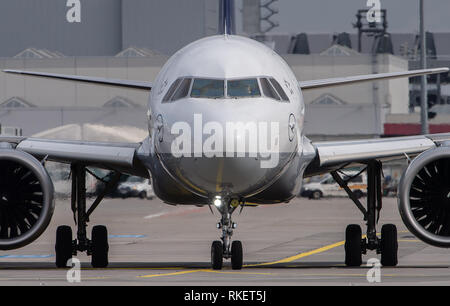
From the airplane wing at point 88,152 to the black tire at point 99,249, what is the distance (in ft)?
3.96

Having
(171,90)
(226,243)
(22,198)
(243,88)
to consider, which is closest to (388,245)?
(226,243)

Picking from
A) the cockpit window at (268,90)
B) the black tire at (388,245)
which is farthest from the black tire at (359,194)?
the cockpit window at (268,90)

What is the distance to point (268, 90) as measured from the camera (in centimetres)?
1761

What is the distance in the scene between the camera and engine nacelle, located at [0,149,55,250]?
62.4 feet

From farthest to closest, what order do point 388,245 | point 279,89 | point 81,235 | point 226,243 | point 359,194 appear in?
1. point 359,194
2. point 81,235
3. point 388,245
4. point 226,243
5. point 279,89

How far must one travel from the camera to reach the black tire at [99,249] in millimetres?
20656

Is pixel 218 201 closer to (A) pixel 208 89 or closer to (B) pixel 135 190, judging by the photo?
(A) pixel 208 89

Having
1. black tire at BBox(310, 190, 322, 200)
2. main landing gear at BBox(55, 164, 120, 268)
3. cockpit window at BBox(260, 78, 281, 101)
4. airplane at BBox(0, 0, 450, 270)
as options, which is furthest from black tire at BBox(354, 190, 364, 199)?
cockpit window at BBox(260, 78, 281, 101)

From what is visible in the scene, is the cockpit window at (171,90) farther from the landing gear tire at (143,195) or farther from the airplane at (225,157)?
the landing gear tire at (143,195)

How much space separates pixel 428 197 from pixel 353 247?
98.3 inches

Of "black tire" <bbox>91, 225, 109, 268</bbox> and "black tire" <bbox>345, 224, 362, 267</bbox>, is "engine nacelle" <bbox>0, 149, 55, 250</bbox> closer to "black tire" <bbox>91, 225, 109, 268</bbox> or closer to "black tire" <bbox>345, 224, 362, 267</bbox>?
"black tire" <bbox>91, 225, 109, 268</bbox>
